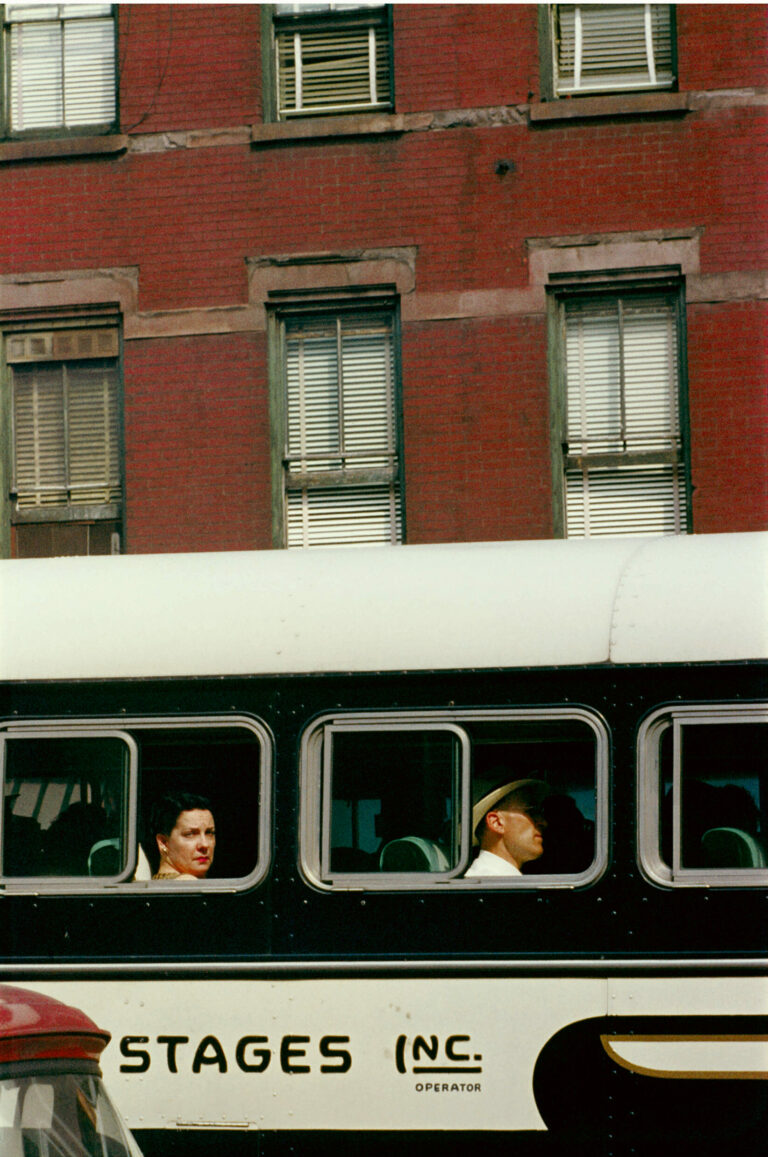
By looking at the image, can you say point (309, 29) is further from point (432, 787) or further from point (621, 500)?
point (432, 787)

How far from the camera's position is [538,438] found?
12.0 metres

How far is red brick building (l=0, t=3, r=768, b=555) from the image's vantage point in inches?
472

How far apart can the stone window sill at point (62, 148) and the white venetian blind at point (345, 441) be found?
2397 millimetres

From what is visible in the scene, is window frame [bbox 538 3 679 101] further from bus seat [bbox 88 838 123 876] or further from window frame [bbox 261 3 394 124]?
bus seat [bbox 88 838 123 876]

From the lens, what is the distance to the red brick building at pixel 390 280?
12000mm

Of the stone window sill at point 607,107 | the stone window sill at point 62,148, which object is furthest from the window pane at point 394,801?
the stone window sill at point 62,148

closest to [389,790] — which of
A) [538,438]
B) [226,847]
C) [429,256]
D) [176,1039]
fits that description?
[226,847]

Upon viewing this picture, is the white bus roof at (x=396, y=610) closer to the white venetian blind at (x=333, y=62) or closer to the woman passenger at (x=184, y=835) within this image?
the woman passenger at (x=184, y=835)

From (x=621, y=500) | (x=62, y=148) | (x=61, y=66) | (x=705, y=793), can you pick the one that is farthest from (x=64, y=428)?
(x=705, y=793)

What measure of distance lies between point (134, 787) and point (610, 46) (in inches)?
326

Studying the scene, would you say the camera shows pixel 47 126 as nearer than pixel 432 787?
No

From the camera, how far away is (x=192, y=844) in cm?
676

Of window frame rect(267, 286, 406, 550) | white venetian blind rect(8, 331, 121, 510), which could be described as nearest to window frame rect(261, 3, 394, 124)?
window frame rect(267, 286, 406, 550)

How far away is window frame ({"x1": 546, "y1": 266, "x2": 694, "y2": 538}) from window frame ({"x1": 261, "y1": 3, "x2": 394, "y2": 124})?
2.17 m
